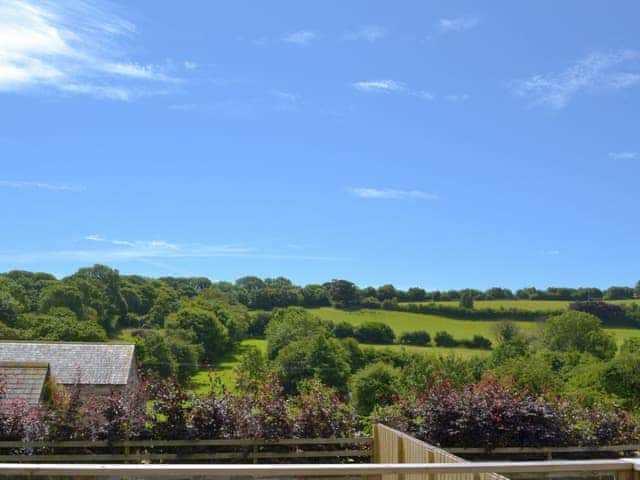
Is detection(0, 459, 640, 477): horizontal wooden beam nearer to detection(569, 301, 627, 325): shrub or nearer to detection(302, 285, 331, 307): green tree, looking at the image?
detection(569, 301, 627, 325): shrub

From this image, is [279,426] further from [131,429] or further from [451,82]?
[451,82]

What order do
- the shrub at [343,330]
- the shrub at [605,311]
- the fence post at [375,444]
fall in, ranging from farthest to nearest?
1. the shrub at [343,330]
2. the shrub at [605,311]
3. the fence post at [375,444]

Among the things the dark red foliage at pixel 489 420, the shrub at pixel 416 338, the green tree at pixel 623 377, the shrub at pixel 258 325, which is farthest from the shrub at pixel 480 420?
the shrub at pixel 258 325

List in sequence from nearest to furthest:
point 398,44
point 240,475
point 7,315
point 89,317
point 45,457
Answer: point 240,475 → point 45,457 → point 398,44 → point 7,315 → point 89,317

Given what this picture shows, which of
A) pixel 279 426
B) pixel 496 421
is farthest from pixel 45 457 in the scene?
pixel 496 421

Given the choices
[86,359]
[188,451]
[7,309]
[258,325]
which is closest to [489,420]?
[188,451]

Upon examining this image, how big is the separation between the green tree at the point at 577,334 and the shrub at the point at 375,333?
14.9 meters

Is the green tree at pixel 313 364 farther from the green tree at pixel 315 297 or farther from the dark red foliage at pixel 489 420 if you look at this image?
the dark red foliage at pixel 489 420

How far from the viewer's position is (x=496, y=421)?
930 centimetres

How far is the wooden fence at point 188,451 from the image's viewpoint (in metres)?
8.74

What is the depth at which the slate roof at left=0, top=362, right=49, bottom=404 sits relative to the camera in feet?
39.9

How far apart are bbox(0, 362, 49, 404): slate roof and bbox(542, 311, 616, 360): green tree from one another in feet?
162

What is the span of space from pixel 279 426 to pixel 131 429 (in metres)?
2.02

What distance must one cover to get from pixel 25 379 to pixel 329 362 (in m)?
44.0
